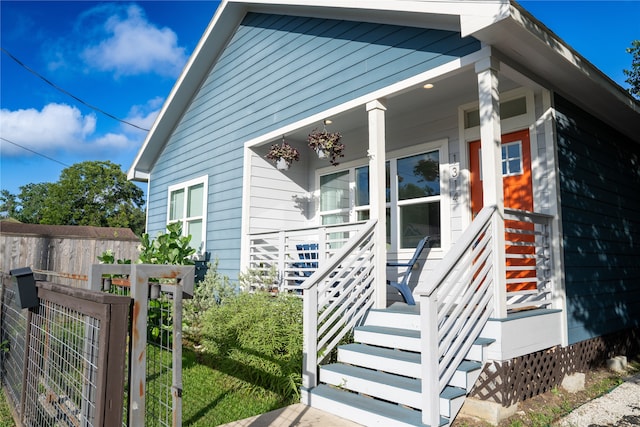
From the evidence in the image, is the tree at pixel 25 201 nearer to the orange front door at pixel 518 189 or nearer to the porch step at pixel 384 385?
the porch step at pixel 384 385

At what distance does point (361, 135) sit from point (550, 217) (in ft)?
10.9

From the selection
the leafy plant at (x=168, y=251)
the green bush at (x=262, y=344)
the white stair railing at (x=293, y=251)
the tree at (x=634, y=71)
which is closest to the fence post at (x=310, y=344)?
the green bush at (x=262, y=344)

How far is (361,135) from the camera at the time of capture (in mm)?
6918

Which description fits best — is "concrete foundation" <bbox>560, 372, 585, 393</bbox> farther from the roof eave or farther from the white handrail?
the roof eave

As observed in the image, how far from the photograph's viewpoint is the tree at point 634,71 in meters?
10.5

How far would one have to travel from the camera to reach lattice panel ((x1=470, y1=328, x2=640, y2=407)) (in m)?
3.47

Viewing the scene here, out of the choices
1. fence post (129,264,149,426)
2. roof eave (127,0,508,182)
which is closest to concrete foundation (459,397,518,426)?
fence post (129,264,149,426)

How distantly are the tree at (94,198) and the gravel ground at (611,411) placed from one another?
Result: 41321mm

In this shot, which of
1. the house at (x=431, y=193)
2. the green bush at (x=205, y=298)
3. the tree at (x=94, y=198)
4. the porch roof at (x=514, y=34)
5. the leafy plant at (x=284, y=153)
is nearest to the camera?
the house at (x=431, y=193)

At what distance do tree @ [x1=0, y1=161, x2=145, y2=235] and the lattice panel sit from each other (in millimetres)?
40785

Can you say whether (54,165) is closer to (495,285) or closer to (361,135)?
(361,135)

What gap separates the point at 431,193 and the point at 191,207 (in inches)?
200

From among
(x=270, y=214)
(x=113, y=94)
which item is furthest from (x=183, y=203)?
(x=113, y=94)

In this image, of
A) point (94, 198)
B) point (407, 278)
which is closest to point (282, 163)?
point (407, 278)
